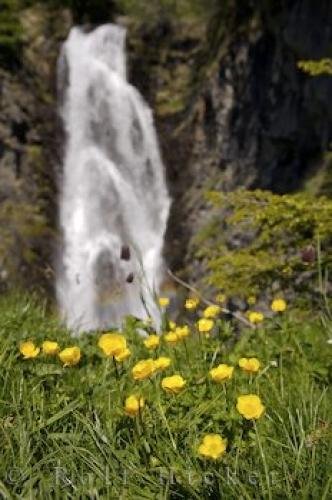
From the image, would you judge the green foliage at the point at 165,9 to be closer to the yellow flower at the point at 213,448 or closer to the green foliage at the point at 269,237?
the green foliage at the point at 269,237

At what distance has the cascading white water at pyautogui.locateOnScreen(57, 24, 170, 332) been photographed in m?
14.6

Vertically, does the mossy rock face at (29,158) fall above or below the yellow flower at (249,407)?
below

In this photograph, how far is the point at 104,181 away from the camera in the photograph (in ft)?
52.6

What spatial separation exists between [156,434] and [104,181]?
14485 millimetres

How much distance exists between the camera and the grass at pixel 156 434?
158cm

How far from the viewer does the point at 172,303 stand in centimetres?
1385

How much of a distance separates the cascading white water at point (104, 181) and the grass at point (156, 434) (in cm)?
1165

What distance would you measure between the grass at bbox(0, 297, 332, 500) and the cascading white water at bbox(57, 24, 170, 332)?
11.7 metres

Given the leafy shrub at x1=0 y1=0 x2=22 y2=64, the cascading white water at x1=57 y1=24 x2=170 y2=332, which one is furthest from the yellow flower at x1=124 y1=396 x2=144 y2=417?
the leafy shrub at x1=0 y1=0 x2=22 y2=64

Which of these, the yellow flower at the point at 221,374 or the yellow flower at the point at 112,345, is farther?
the yellow flower at the point at 112,345

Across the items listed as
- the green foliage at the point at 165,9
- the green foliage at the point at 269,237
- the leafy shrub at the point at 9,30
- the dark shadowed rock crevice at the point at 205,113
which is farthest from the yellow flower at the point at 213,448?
the green foliage at the point at 165,9

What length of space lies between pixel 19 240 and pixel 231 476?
44.7 ft

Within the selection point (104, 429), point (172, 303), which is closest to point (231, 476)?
point (104, 429)

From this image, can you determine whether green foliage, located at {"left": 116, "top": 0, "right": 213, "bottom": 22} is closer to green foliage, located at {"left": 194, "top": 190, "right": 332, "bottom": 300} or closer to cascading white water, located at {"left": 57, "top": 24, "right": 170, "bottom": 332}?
cascading white water, located at {"left": 57, "top": 24, "right": 170, "bottom": 332}
